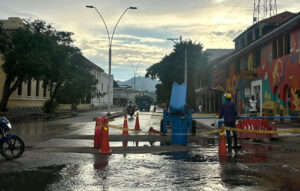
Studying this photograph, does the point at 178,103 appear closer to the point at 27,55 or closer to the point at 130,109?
the point at 27,55

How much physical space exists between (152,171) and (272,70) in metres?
21.7

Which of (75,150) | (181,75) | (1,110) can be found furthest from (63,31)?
(75,150)

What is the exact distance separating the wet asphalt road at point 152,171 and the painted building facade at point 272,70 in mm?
14053

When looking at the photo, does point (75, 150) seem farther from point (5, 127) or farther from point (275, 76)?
point (275, 76)

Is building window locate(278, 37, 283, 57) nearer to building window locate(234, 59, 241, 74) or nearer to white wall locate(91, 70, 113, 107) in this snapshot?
building window locate(234, 59, 241, 74)

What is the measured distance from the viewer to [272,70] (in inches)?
1019

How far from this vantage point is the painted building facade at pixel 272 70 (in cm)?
2197

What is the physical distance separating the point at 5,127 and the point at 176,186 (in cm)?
528

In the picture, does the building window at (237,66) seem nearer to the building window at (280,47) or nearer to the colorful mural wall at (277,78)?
the colorful mural wall at (277,78)

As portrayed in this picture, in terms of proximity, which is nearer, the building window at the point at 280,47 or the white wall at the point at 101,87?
the building window at the point at 280,47

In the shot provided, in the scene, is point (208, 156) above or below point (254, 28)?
below

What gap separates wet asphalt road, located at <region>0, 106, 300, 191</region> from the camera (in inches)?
228

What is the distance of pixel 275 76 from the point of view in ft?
82.8

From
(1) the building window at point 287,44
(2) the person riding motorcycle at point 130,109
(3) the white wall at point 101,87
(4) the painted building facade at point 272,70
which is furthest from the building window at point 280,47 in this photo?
(3) the white wall at point 101,87
